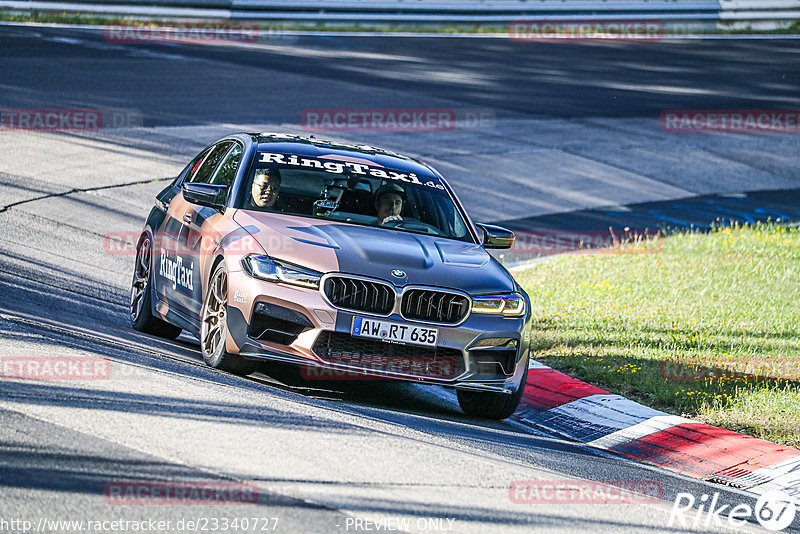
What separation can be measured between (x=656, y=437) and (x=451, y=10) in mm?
28741

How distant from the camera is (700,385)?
930 cm

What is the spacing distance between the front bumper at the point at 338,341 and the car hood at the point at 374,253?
9.7 inches

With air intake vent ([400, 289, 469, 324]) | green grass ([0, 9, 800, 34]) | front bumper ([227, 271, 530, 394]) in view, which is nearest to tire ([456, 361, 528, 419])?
front bumper ([227, 271, 530, 394])

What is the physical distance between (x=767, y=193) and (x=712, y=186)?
95 centimetres

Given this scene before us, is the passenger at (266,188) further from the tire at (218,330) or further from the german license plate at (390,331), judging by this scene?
the german license plate at (390,331)

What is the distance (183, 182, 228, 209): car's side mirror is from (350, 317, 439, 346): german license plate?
174 centimetres

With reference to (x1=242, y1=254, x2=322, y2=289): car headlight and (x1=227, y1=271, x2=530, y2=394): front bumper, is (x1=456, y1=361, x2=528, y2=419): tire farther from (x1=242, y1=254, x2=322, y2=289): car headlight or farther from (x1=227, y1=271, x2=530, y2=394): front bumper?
(x1=242, y1=254, x2=322, y2=289): car headlight

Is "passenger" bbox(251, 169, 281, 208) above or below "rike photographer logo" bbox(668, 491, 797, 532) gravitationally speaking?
above

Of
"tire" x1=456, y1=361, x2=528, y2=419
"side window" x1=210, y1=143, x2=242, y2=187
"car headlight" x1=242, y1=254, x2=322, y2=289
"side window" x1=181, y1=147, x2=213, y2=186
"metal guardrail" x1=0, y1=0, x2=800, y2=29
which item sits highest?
"metal guardrail" x1=0, y1=0, x2=800, y2=29

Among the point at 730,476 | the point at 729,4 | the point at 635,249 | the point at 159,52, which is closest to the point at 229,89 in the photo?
the point at 159,52

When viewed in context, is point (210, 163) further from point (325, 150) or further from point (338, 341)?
point (338, 341)

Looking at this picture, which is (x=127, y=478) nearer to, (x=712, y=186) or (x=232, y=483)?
(x=232, y=483)

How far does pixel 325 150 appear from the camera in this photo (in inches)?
368

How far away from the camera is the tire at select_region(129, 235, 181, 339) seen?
9.56 meters
